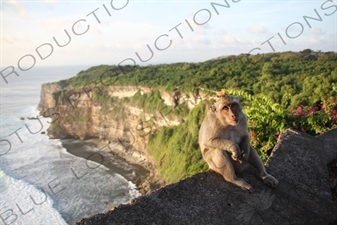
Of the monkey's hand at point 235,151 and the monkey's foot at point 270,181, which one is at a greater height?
the monkey's hand at point 235,151

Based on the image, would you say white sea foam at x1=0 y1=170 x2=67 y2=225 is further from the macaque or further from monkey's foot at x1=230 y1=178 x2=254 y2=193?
monkey's foot at x1=230 y1=178 x2=254 y2=193

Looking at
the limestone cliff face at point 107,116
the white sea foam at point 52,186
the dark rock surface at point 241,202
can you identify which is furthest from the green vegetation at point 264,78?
the white sea foam at point 52,186

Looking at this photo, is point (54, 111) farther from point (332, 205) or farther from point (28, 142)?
point (332, 205)

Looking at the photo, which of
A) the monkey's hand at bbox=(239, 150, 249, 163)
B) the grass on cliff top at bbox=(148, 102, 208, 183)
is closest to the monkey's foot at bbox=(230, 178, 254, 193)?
→ the monkey's hand at bbox=(239, 150, 249, 163)

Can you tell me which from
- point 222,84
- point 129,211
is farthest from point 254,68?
point 129,211

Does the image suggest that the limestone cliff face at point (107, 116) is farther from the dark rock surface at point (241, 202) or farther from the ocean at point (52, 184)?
the dark rock surface at point (241, 202)

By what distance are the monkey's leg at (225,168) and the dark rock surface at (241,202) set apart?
0.23 ft

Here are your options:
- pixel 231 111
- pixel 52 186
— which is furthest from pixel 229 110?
pixel 52 186

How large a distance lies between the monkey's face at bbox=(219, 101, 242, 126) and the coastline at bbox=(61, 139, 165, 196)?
81.3 ft

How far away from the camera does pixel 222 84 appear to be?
31094 millimetres

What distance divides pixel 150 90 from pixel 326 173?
37.6 meters

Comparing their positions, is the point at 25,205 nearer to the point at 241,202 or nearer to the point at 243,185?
the point at 243,185

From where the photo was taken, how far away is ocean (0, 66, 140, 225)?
25016 millimetres

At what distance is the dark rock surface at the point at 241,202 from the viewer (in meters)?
3.54
